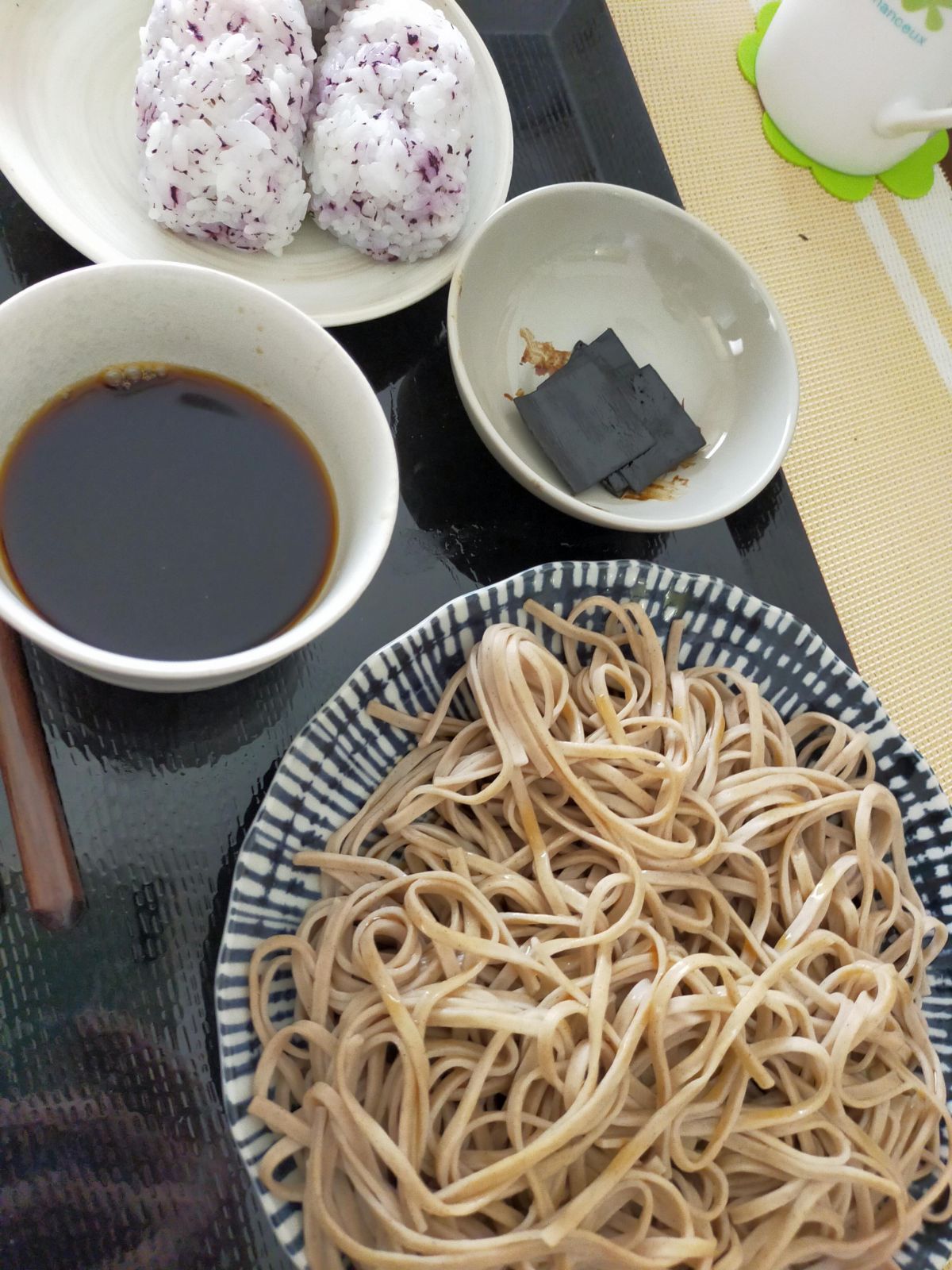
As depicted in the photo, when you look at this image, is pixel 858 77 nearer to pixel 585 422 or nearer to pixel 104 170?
pixel 585 422

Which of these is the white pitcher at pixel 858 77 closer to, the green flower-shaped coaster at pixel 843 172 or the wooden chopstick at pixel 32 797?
the green flower-shaped coaster at pixel 843 172

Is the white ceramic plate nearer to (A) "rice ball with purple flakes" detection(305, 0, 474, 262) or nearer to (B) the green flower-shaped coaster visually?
(A) "rice ball with purple flakes" detection(305, 0, 474, 262)

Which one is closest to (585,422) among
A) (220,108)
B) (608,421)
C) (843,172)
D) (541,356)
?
(608,421)

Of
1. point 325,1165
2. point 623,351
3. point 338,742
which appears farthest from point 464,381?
point 325,1165

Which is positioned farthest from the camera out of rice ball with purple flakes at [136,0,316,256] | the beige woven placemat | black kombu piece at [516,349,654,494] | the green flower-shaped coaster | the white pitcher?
the green flower-shaped coaster

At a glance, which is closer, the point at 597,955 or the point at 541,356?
the point at 597,955

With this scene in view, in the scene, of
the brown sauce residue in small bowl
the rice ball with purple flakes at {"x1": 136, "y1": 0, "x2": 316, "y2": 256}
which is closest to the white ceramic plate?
the rice ball with purple flakes at {"x1": 136, "y1": 0, "x2": 316, "y2": 256}
